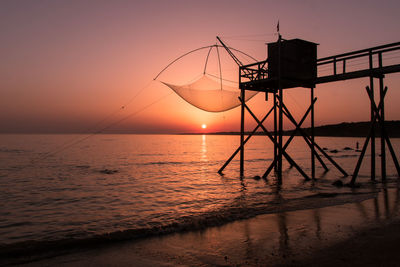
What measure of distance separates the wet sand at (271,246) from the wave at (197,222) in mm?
484

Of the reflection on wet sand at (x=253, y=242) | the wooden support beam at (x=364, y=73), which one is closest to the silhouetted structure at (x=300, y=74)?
the wooden support beam at (x=364, y=73)

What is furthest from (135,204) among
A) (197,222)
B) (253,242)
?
(253,242)

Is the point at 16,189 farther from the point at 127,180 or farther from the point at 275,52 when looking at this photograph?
the point at 275,52

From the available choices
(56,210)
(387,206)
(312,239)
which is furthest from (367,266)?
(56,210)

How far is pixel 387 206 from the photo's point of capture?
948 cm

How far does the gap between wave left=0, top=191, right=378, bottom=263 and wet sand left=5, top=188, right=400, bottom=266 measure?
48 centimetres

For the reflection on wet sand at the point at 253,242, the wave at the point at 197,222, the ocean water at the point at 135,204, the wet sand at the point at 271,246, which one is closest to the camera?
the wet sand at the point at 271,246

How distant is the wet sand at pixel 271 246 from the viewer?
5.32 metres

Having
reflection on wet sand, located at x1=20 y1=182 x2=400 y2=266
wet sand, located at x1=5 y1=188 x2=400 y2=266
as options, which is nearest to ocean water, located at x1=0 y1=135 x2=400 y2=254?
reflection on wet sand, located at x1=20 y1=182 x2=400 y2=266

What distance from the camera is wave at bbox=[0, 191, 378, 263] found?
6809mm

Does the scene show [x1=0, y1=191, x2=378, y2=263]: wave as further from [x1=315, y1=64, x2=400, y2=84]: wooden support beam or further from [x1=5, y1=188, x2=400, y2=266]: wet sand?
[x1=315, y1=64, x2=400, y2=84]: wooden support beam

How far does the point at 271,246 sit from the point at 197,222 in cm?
291

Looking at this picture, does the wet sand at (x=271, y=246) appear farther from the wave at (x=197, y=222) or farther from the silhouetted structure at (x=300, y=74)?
the silhouetted structure at (x=300, y=74)

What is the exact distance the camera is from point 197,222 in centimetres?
850
